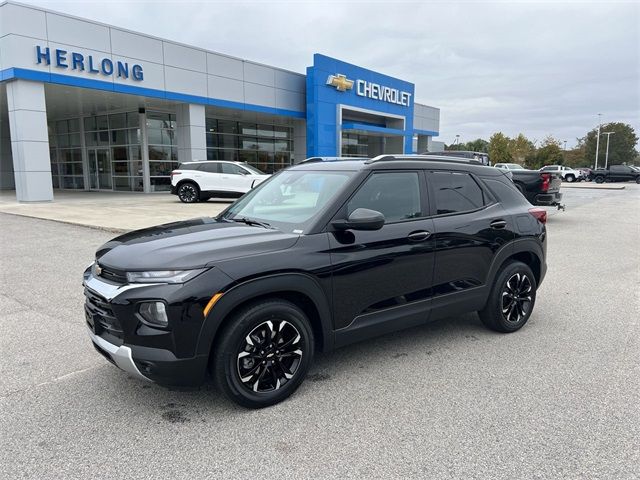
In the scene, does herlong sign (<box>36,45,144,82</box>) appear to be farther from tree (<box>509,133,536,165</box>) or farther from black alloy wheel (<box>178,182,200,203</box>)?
tree (<box>509,133,536,165</box>)

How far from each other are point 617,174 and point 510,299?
2061 inches

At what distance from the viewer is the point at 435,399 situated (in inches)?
136

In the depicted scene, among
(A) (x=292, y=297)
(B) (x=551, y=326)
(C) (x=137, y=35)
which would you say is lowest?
(B) (x=551, y=326)

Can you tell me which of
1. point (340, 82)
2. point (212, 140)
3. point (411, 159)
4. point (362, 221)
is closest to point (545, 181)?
point (411, 159)

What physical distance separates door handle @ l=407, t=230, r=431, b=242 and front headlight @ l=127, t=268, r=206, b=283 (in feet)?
5.84

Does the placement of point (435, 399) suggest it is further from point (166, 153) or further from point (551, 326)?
point (166, 153)

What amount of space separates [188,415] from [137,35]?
20.2 metres

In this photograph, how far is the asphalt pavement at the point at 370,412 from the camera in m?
2.70

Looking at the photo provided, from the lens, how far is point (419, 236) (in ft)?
13.2

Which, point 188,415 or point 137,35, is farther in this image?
point 137,35

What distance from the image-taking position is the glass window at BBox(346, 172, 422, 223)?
387 centimetres

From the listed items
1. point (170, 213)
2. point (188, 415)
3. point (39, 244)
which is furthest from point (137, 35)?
point (188, 415)

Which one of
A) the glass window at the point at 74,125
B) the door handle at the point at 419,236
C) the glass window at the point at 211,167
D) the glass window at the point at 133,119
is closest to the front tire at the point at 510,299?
the door handle at the point at 419,236

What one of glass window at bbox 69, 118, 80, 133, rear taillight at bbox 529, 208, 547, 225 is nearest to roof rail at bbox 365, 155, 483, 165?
rear taillight at bbox 529, 208, 547, 225
